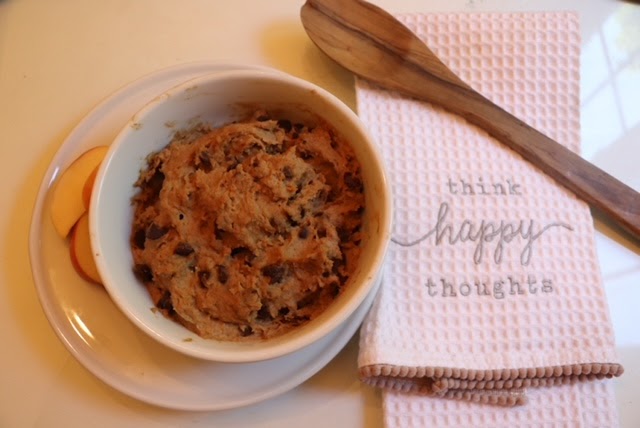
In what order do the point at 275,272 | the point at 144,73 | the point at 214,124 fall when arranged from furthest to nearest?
the point at 144,73 < the point at 214,124 < the point at 275,272

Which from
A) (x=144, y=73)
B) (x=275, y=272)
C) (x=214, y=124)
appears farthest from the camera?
(x=144, y=73)

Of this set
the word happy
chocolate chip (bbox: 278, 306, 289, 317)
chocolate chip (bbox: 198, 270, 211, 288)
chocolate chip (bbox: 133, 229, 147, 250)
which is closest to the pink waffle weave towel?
the word happy

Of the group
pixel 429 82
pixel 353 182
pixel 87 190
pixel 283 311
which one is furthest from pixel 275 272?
pixel 429 82

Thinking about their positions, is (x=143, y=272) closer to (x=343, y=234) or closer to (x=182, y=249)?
(x=182, y=249)

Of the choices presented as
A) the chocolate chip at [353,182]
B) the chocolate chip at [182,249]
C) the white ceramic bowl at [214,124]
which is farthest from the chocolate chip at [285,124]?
the chocolate chip at [182,249]

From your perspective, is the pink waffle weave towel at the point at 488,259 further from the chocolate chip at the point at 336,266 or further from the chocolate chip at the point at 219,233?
the chocolate chip at the point at 219,233
